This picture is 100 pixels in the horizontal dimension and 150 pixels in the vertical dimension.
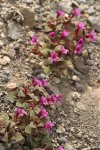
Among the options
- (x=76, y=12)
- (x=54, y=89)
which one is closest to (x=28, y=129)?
(x=54, y=89)

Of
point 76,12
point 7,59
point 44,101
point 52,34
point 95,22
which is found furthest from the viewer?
point 95,22

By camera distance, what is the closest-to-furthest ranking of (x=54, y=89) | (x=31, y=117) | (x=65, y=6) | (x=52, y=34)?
1. (x=31, y=117)
2. (x=54, y=89)
3. (x=52, y=34)
4. (x=65, y=6)

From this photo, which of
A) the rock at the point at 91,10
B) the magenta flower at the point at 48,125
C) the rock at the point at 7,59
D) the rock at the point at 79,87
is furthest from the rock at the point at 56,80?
the rock at the point at 91,10

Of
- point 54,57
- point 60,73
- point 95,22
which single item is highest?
point 95,22

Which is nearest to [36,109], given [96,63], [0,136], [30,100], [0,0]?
[30,100]

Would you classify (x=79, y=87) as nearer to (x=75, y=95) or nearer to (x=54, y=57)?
(x=75, y=95)

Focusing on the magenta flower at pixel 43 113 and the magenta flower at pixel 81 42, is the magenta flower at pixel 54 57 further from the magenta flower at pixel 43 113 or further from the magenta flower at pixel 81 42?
the magenta flower at pixel 43 113

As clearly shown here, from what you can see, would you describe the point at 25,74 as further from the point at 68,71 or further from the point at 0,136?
the point at 0,136
